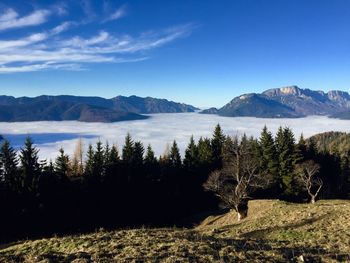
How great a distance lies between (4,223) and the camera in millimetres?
43688

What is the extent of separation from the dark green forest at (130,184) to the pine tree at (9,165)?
5.2 inches

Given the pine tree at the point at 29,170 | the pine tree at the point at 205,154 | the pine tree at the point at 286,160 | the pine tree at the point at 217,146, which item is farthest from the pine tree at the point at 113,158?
the pine tree at the point at 286,160

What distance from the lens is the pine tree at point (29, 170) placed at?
4641cm

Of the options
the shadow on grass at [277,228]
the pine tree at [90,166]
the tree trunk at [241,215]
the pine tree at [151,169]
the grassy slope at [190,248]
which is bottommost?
the tree trunk at [241,215]

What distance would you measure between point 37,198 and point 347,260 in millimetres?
40458

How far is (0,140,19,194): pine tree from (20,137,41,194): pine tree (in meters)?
1.23

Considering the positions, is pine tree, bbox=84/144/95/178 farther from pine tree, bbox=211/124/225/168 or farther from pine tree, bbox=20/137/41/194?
pine tree, bbox=211/124/225/168

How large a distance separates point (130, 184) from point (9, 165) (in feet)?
64.8

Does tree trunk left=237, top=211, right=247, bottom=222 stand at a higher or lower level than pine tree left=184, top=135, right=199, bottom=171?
lower

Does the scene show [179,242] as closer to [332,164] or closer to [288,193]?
[288,193]

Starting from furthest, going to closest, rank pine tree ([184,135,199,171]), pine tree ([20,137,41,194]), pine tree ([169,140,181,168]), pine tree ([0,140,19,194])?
pine tree ([184,135,199,171]) < pine tree ([169,140,181,168]) < pine tree ([0,140,19,194]) < pine tree ([20,137,41,194])

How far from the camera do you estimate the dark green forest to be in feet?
151

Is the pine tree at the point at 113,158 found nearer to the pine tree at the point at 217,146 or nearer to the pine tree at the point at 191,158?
the pine tree at the point at 191,158

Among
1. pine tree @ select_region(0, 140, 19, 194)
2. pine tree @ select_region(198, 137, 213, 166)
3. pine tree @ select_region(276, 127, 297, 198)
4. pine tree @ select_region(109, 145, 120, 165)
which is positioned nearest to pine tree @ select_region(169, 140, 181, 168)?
pine tree @ select_region(198, 137, 213, 166)
